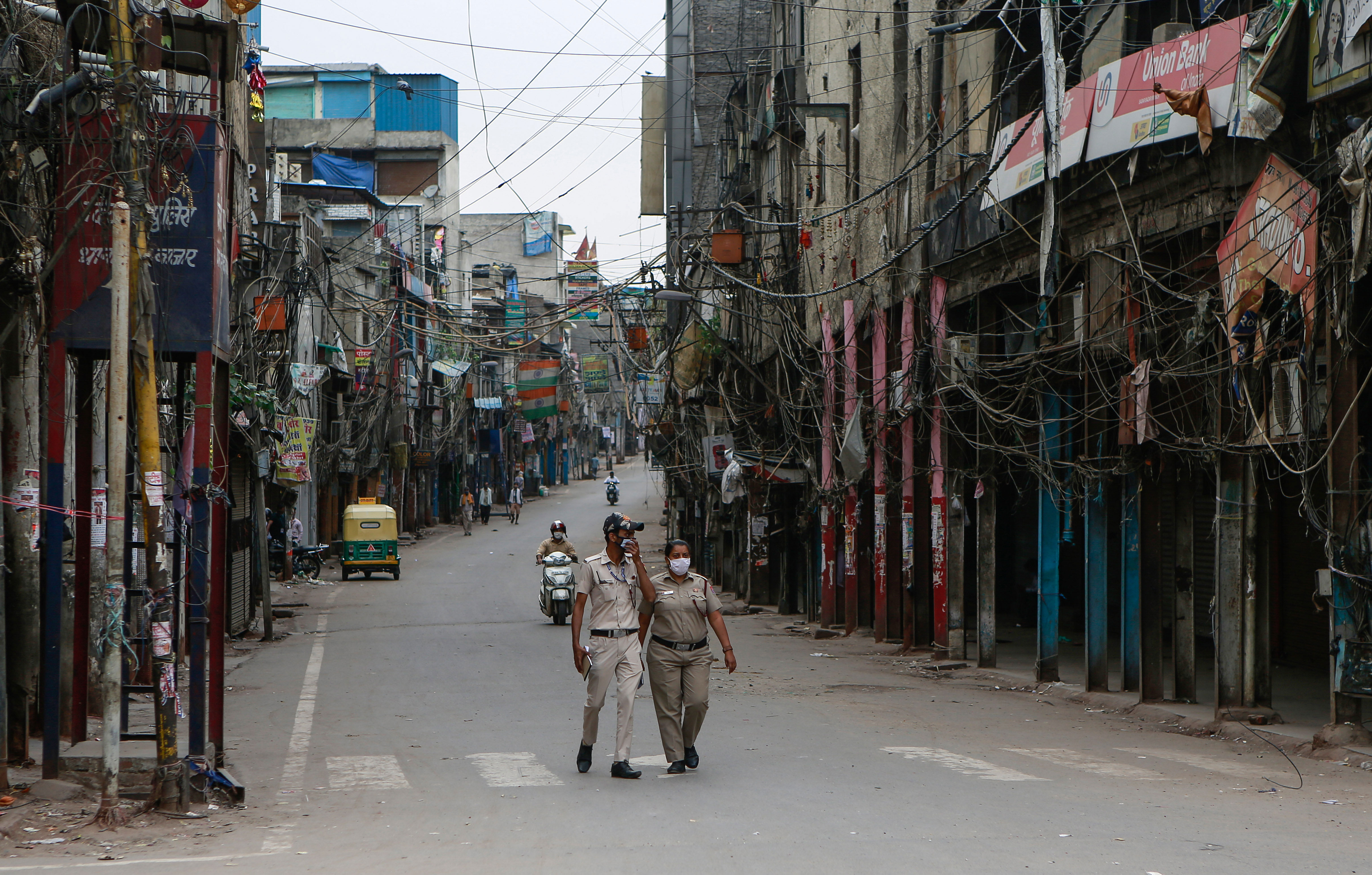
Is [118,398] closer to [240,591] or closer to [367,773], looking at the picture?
[367,773]

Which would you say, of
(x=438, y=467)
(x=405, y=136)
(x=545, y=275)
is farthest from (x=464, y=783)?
(x=545, y=275)

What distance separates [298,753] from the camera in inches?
448

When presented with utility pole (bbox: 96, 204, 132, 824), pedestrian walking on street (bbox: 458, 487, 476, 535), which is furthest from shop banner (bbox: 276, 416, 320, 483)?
pedestrian walking on street (bbox: 458, 487, 476, 535)

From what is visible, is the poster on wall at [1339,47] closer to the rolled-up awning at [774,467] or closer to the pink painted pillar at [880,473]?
the pink painted pillar at [880,473]

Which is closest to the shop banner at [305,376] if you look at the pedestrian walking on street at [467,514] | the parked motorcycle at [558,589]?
the parked motorcycle at [558,589]

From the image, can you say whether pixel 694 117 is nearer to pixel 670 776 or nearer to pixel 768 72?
pixel 768 72

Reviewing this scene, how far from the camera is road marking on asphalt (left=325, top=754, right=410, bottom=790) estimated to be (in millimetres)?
9633

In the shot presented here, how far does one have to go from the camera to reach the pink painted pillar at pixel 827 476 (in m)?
25.1

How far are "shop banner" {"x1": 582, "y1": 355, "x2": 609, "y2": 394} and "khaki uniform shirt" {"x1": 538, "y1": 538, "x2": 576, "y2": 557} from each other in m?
54.2

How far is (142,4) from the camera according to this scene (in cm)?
925

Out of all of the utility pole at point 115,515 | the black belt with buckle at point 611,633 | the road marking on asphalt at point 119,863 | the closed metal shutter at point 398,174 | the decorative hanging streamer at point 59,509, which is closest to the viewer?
the road marking on asphalt at point 119,863

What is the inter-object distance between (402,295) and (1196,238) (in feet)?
141

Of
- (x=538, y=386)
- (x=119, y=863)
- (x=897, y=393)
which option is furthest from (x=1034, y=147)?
(x=538, y=386)

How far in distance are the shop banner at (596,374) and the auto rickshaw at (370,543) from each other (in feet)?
134
